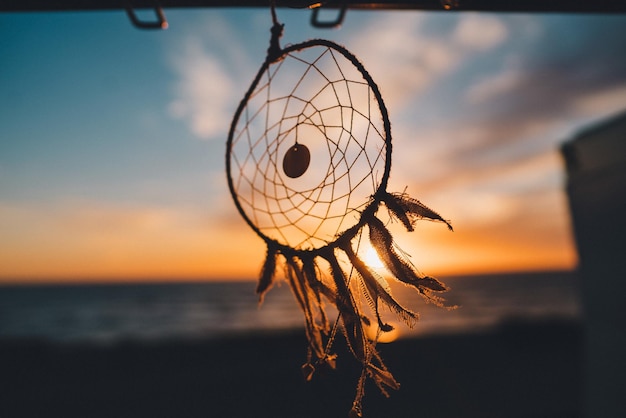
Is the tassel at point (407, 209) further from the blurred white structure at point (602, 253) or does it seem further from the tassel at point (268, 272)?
the blurred white structure at point (602, 253)

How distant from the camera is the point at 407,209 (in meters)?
1.54

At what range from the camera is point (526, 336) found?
1352 cm

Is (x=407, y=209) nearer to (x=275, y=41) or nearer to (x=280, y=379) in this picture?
(x=275, y=41)

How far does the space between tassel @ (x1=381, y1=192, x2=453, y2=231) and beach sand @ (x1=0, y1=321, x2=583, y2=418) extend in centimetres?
602

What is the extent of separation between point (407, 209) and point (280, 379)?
27.9ft

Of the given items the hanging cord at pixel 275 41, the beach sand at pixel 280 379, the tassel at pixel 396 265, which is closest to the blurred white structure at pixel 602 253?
the beach sand at pixel 280 379

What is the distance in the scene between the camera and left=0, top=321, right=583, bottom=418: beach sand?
7.19 meters

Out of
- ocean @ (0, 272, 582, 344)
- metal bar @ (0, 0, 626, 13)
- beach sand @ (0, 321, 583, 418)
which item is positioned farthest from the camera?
ocean @ (0, 272, 582, 344)

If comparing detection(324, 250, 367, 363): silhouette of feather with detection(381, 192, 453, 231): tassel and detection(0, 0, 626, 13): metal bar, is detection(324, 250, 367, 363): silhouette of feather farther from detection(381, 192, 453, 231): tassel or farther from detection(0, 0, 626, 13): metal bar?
detection(0, 0, 626, 13): metal bar

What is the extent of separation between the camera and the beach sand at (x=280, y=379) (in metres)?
7.19

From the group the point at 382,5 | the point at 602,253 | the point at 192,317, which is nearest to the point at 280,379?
the point at 602,253

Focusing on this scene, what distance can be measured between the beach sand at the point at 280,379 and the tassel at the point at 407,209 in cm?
602

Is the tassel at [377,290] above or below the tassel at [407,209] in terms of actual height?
below

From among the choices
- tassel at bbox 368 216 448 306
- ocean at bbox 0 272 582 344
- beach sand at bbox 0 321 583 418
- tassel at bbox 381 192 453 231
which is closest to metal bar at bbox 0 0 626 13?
tassel at bbox 381 192 453 231
